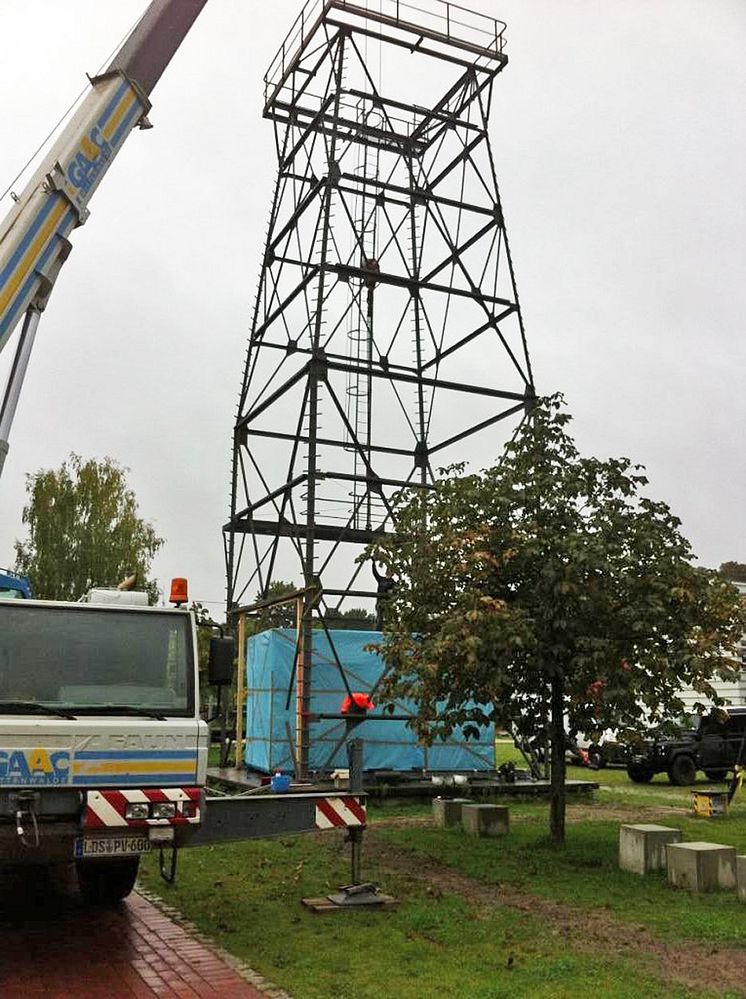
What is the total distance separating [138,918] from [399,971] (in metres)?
2.69

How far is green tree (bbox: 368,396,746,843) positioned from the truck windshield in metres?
3.45

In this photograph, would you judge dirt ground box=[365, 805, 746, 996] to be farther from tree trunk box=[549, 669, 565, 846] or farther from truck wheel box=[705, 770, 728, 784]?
truck wheel box=[705, 770, 728, 784]

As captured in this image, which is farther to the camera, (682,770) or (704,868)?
(682,770)

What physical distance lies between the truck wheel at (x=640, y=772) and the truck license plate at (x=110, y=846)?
1796 cm

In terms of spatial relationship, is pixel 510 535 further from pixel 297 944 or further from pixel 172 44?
pixel 172 44

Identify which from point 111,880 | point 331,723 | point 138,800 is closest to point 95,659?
point 138,800

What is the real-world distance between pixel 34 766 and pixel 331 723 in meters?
10.6

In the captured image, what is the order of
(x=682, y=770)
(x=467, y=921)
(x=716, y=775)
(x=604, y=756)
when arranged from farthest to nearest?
(x=604, y=756), (x=716, y=775), (x=682, y=770), (x=467, y=921)

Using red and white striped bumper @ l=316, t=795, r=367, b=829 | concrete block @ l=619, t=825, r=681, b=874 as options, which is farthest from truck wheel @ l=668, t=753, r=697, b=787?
red and white striped bumper @ l=316, t=795, r=367, b=829

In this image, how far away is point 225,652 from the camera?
758 cm

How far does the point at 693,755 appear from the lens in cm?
2258

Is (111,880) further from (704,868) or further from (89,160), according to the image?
(89,160)

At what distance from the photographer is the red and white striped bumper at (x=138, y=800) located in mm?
6352

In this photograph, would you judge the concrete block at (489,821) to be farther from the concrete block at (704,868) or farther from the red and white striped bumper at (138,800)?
the red and white striped bumper at (138,800)
